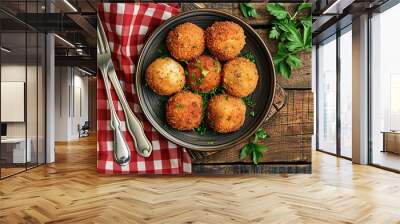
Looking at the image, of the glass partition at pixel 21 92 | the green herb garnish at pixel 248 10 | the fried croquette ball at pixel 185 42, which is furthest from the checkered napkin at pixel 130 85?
the glass partition at pixel 21 92

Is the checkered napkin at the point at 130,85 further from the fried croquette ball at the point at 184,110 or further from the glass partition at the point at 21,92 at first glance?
the glass partition at the point at 21,92

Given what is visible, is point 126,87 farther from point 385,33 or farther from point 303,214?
point 385,33

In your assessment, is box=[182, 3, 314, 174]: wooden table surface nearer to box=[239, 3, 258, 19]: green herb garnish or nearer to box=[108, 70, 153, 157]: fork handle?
Result: box=[239, 3, 258, 19]: green herb garnish

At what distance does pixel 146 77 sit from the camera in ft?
11.1

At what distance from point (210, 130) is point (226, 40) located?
84 cm

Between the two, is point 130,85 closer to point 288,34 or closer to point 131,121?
point 131,121

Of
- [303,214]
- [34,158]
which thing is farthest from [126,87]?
[34,158]

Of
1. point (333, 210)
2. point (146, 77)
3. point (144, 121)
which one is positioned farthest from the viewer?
point (144, 121)

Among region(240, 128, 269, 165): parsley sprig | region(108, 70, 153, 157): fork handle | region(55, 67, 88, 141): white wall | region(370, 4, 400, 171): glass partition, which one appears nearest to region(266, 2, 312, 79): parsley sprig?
region(240, 128, 269, 165): parsley sprig

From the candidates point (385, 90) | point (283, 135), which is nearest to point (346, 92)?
point (385, 90)

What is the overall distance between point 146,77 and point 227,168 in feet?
4.08

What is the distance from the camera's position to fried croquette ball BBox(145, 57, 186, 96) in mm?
3338

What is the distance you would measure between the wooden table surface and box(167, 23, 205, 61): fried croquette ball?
0.48 meters

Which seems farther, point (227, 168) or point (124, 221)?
point (227, 168)
